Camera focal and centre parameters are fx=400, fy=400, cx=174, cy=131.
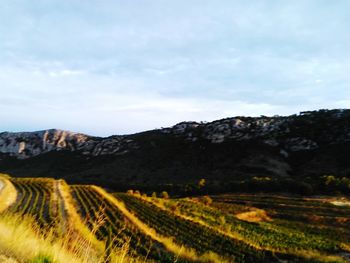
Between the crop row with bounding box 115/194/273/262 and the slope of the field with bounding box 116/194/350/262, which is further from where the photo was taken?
the slope of the field with bounding box 116/194/350/262

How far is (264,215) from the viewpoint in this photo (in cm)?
5712

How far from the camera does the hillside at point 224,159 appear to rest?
95938 millimetres

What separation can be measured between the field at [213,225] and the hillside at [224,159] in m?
18.4

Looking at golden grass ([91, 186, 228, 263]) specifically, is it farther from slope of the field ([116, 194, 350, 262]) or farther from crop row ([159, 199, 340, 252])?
crop row ([159, 199, 340, 252])

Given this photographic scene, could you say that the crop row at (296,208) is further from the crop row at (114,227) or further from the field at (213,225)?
the crop row at (114,227)

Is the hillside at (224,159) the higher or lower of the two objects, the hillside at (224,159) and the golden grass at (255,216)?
the higher

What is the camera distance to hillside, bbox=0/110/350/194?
3777 inches

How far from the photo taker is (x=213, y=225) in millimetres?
45375

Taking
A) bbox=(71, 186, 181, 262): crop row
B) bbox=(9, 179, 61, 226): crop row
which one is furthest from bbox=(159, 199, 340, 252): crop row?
bbox=(9, 179, 61, 226): crop row

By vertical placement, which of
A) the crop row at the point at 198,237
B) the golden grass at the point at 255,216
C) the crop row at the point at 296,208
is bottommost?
the golden grass at the point at 255,216

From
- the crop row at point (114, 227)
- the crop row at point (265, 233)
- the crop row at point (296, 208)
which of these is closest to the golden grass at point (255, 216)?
the crop row at point (296, 208)

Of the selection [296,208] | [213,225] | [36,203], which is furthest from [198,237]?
[36,203]

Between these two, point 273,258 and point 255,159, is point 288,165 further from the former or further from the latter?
point 273,258

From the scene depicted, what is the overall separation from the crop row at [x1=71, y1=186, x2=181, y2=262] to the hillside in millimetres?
32665
